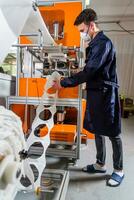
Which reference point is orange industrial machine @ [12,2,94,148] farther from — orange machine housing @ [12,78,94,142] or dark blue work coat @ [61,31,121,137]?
dark blue work coat @ [61,31,121,137]

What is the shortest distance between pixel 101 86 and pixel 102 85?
1 centimetres

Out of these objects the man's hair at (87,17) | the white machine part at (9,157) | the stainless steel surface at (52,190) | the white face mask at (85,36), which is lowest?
the stainless steel surface at (52,190)

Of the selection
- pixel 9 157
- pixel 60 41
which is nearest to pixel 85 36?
pixel 60 41

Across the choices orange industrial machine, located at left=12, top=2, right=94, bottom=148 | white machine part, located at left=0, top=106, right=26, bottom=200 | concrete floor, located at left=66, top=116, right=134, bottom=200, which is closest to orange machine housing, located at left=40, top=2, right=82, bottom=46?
orange industrial machine, located at left=12, top=2, right=94, bottom=148

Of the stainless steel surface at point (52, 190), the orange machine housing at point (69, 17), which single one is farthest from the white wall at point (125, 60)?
the stainless steel surface at point (52, 190)

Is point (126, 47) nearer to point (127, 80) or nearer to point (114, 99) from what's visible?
point (127, 80)

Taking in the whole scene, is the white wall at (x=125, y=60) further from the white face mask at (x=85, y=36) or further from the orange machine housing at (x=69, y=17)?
the white face mask at (x=85, y=36)

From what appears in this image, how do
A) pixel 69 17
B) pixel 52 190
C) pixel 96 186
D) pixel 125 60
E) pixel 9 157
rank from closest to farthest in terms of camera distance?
pixel 9 157
pixel 52 190
pixel 96 186
pixel 69 17
pixel 125 60

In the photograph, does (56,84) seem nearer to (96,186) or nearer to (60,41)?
(60,41)

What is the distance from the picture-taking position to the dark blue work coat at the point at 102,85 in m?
1.68

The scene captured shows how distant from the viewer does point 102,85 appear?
5.64 ft

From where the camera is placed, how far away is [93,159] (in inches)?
89.3

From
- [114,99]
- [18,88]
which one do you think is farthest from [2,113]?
[18,88]

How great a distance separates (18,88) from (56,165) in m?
0.86
